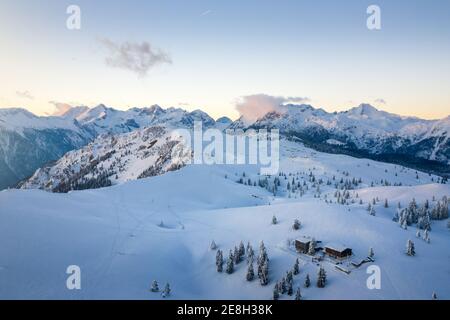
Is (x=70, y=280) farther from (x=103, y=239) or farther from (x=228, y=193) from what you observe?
(x=228, y=193)

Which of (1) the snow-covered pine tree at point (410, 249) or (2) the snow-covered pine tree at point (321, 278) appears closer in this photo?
(2) the snow-covered pine tree at point (321, 278)

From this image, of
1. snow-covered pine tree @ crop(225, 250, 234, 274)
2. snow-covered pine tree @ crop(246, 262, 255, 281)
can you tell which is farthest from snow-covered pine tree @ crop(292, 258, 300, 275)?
snow-covered pine tree @ crop(225, 250, 234, 274)

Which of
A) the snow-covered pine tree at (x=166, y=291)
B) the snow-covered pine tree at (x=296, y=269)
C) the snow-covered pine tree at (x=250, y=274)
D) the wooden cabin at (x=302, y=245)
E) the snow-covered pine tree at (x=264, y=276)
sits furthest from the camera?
the wooden cabin at (x=302, y=245)

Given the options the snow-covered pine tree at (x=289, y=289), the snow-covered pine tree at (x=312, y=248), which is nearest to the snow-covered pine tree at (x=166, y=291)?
the snow-covered pine tree at (x=289, y=289)

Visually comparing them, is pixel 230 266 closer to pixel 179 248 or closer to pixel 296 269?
pixel 296 269

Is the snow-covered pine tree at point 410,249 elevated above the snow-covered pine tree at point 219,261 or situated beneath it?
elevated above

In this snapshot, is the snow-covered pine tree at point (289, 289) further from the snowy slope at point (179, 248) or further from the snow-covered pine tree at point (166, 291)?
the snow-covered pine tree at point (166, 291)
